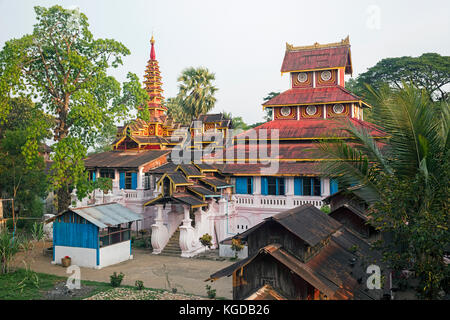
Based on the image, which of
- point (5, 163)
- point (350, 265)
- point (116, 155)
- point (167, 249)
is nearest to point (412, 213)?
point (350, 265)

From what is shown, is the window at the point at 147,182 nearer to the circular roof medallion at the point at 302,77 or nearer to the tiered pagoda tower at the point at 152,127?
the tiered pagoda tower at the point at 152,127

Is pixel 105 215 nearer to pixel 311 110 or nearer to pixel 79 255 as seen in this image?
pixel 79 255

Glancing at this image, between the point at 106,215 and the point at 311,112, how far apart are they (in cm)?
1729

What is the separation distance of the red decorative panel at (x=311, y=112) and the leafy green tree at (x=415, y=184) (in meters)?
20.4

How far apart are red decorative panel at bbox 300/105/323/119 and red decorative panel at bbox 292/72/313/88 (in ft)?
8.27

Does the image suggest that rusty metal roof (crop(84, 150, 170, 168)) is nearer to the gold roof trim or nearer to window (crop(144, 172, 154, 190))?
window (crop(144, 172, 154, 190))

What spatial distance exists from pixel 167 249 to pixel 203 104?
25743mm

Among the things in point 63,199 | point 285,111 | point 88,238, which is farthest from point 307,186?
point 63,199

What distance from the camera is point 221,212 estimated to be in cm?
2353

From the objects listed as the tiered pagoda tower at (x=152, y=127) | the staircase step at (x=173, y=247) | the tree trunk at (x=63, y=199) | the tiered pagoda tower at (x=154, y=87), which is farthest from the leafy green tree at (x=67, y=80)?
the tiered pagoda tower at (x=154, y=87)

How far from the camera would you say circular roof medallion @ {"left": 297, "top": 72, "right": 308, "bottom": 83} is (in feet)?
101

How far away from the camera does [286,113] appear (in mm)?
29953

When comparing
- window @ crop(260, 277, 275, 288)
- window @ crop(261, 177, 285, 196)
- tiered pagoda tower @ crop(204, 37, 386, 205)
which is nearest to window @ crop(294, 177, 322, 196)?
tiered pagoda tower @ crop(204, 37, 386, 205)

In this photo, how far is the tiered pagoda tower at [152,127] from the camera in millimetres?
33531
